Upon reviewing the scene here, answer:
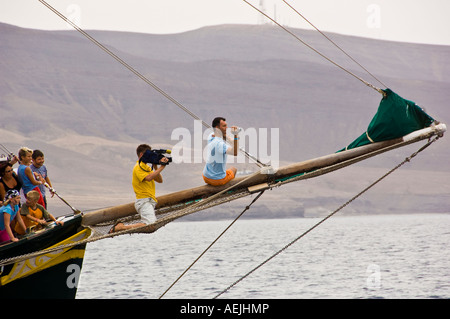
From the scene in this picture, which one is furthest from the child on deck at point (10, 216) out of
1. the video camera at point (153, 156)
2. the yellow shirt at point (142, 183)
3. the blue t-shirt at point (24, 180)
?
the video camera at point (153, 156)

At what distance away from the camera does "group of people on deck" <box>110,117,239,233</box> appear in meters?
11.5

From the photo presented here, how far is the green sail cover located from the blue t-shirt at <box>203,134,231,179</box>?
2252 millimetres

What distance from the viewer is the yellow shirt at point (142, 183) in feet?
38.4

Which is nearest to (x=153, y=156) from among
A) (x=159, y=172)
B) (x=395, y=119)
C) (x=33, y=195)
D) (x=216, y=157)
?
(x=159, y=172)

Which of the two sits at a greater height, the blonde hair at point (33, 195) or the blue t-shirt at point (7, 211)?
the blonde hair at point (33, 195)

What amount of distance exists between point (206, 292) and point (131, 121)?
549ft

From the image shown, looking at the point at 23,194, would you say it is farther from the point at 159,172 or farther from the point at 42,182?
the point at 159,172

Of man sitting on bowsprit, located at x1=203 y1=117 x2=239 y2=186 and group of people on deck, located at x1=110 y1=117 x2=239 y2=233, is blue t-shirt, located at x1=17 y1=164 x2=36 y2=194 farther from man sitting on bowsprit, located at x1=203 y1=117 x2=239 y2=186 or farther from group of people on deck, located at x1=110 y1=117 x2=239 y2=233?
man sitting on bowsprit, located at x1=203 y1=117 x2=239 y2=186

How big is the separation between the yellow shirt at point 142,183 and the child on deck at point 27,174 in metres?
1.96

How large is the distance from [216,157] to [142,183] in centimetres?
120

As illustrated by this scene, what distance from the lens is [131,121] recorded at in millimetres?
194250

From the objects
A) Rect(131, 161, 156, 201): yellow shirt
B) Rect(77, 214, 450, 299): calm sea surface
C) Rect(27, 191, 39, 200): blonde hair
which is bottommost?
Rect(77, 214, 450, 299): calm sea surface

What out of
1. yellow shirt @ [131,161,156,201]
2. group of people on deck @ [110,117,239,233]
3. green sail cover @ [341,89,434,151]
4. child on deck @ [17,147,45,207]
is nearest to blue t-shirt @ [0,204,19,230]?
child on deck @ [17,147,45,207]

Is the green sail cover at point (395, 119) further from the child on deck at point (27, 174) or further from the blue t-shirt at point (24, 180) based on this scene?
the blue t-shirt at point (24, 180)
